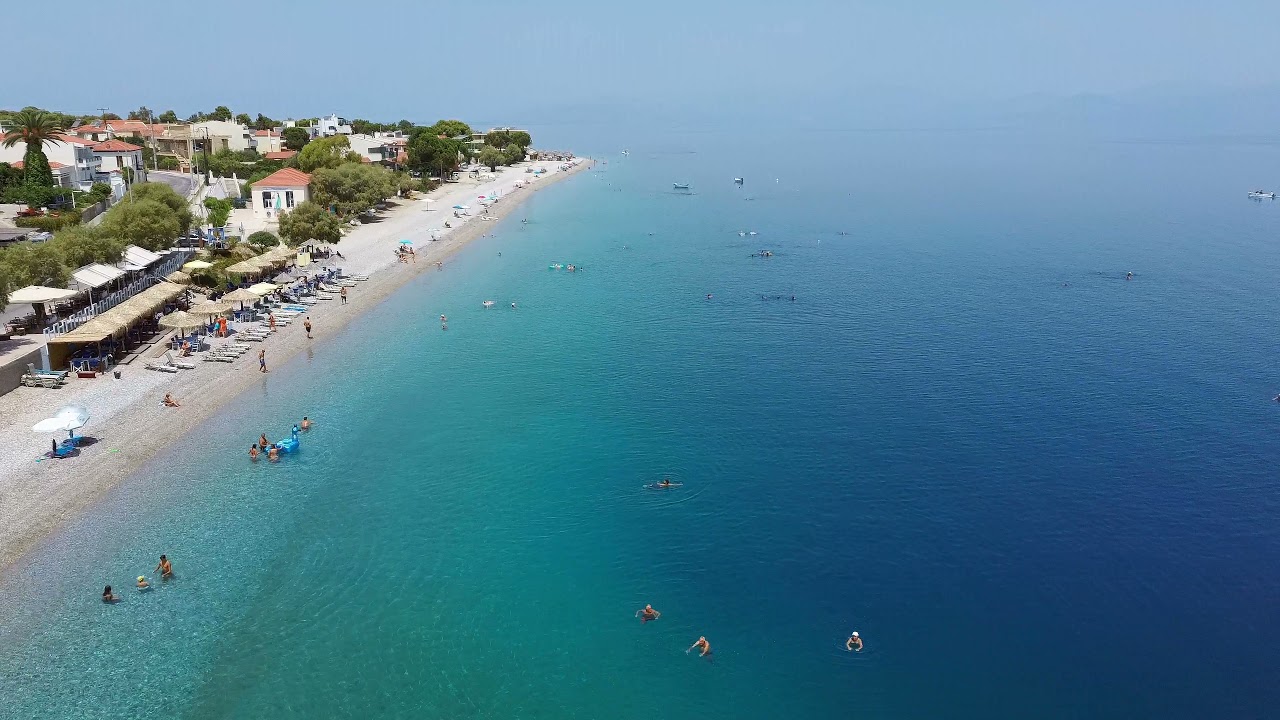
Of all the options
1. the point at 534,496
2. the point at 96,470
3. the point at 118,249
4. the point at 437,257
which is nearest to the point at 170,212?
the point at 118,249

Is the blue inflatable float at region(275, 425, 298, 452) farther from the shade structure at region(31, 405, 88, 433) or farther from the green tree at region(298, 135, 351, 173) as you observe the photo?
the green tree at region(298, 135, 351, 173)

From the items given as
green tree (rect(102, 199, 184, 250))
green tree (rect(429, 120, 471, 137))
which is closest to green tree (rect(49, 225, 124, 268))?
green tree (rect(102, 199, 184, 250))

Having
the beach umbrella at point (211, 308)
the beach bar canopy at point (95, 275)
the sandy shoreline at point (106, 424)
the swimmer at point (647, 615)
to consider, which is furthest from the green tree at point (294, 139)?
the swimmer at point (647, 615)

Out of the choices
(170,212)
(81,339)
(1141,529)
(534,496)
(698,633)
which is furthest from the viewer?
(170,212)

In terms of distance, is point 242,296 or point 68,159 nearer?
point 242,296

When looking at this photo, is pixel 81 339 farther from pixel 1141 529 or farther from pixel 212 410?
pixel 1141 529

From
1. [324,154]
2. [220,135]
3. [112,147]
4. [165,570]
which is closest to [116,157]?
[112,147]

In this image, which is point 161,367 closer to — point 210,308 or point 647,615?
point 210,308
